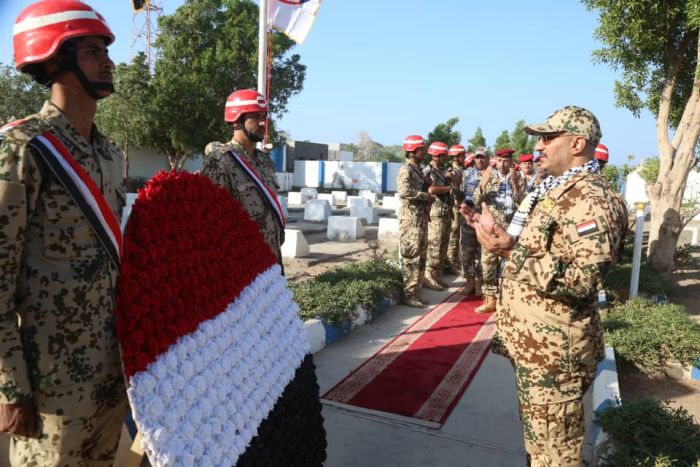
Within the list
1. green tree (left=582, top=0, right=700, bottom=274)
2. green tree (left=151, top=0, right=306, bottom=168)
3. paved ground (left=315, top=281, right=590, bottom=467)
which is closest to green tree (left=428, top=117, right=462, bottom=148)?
green tree (left=151, top=0, right=306, bottom=168)

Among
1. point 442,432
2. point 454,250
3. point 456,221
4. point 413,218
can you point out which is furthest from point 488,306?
point 442,432

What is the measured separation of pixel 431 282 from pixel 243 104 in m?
4.84

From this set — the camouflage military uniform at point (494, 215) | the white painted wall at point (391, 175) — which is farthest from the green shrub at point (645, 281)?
the white painted wall at point (391, 175)

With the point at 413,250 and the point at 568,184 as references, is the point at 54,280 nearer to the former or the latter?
the point at 568,184

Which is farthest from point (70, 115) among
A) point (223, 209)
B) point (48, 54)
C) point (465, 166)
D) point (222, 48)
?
point (222, 48)

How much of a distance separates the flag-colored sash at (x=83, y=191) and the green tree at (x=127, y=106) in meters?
23.1

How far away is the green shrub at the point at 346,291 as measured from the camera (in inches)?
207

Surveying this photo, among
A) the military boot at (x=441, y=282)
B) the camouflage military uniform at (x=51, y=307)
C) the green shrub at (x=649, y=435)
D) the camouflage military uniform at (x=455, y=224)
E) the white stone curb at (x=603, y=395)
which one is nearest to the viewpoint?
the camouflage military uniform at (x=51, y=307)

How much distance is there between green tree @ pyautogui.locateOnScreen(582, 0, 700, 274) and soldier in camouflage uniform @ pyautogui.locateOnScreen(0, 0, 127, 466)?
25.5 ft

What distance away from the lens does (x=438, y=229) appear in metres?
7.58

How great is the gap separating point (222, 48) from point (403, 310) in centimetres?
2090

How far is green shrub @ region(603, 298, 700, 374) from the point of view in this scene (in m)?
4.55

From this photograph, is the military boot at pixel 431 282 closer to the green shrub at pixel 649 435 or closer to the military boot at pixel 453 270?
the military boot at pixel 453 270

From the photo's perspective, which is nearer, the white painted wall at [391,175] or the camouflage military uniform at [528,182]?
the camouflage military uniform at [528,182]
